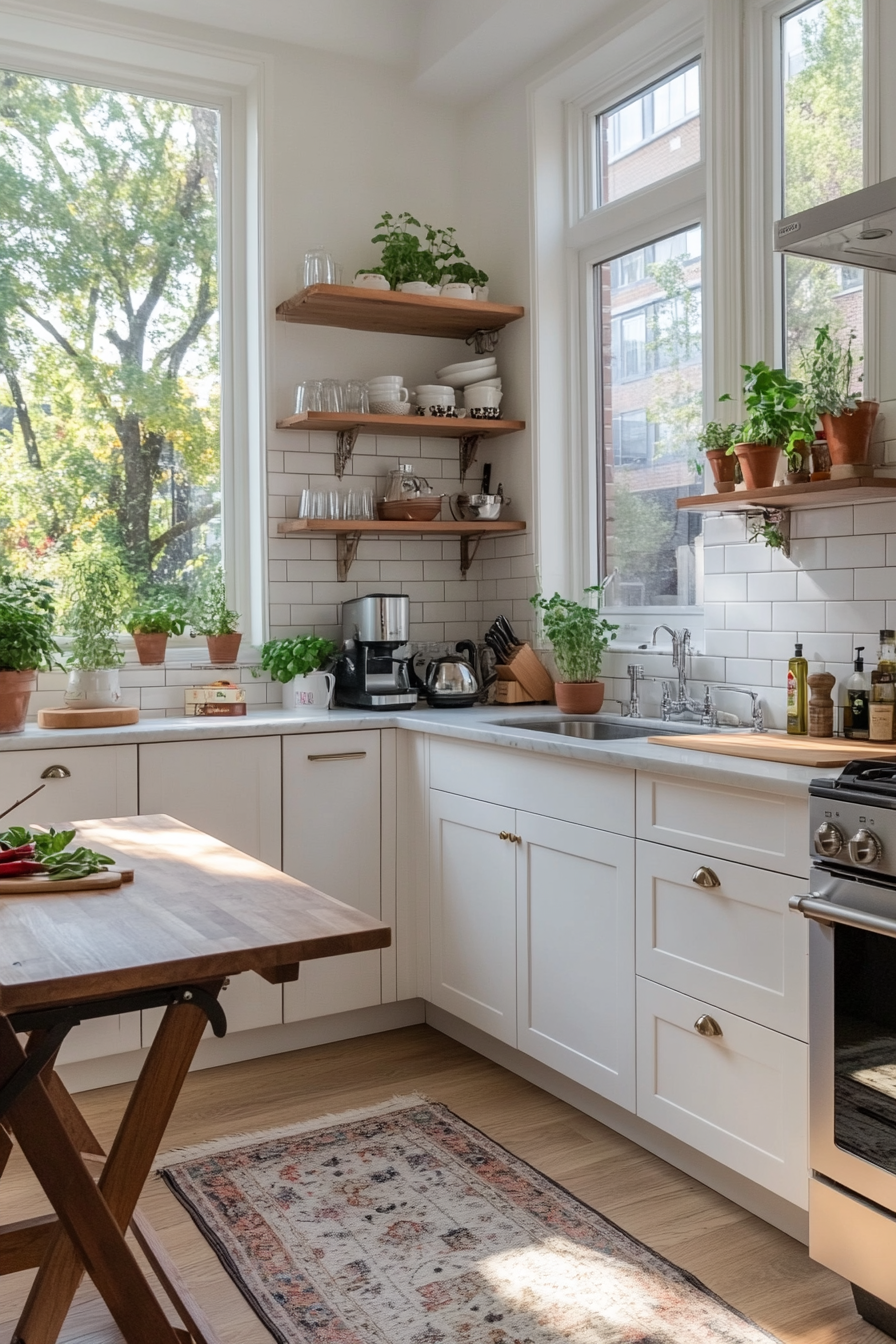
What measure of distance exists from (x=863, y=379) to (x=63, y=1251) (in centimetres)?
254

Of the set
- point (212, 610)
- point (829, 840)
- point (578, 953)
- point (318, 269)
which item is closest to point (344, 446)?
point (318, 269)

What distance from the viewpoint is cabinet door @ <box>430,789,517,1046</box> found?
3289mm

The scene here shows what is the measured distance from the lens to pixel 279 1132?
305cm

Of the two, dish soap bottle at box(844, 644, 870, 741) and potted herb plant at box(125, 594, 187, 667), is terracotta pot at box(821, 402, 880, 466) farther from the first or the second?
potted herb plant at box(125, 594, 187, 667)

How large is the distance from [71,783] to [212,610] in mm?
987

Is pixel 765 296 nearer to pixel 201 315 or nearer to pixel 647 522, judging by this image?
pixel 647 522

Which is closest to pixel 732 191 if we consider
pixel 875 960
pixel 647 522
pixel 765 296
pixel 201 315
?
pixel 765 296

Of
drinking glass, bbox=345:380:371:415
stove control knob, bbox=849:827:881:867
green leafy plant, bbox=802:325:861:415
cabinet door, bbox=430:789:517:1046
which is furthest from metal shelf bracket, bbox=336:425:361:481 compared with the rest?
stove control knob, bbox=849:827:881:867

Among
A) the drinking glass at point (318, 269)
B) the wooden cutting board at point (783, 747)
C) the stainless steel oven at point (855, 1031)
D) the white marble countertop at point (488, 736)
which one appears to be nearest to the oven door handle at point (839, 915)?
the stainless steel oven at point (855, 1031)

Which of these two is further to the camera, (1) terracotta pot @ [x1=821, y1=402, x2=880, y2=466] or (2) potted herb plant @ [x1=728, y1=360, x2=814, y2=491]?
(2) potted herb plant @ [x1=728, y1=360, x2=814, y2=491]

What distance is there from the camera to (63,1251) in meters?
1.85

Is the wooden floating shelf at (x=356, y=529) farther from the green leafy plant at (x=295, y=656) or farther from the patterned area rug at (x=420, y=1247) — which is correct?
the patterned area rug at (x=420, y=1247)

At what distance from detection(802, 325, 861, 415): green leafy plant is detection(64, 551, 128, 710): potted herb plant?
7.23 ft

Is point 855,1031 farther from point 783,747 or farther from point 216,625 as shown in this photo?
point 216,625
